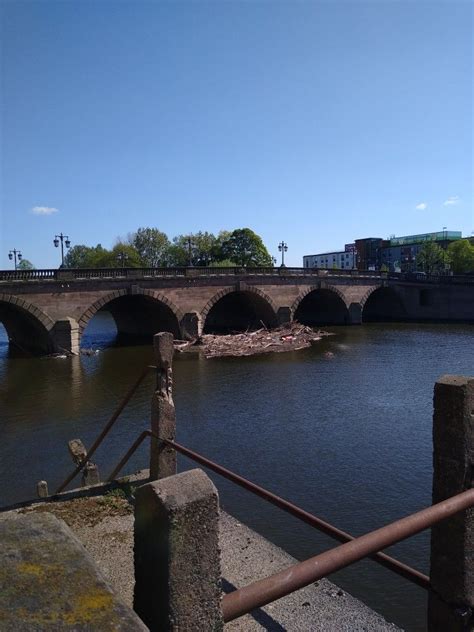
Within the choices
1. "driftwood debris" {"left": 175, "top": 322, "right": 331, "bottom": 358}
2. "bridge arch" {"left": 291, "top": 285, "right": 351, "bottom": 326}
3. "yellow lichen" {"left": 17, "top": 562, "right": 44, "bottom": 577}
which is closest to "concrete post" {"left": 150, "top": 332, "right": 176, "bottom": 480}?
"yellow lichen" {"left": 17, "top": 562, "right": 44, "bottom": 577}

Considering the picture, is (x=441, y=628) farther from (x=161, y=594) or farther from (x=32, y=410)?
(x=32, y=410)

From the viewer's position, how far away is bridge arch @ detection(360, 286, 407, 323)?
52656 millimetres

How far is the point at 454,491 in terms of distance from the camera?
130 inches

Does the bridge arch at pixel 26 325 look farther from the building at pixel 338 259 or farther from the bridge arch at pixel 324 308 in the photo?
the building at pixel 338 259

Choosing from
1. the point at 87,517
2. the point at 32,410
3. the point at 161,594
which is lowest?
the point at 32,410

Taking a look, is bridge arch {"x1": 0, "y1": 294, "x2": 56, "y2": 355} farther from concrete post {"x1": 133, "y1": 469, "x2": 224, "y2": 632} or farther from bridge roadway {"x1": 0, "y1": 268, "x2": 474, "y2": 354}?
concrete post {"x1": 133, "y1": 469, "x2": 224, "y2": 632}

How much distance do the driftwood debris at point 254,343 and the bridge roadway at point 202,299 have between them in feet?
8.02

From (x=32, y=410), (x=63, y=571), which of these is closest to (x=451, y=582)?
(x=63, y=571)

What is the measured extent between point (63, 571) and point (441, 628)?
3.03 meters

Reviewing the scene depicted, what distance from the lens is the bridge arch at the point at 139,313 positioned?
3344cm

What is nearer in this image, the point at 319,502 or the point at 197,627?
the point at 197,627

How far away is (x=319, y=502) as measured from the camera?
10.6 meters

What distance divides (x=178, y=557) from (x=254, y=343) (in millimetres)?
32948

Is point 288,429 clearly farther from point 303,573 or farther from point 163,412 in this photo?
point 303,573
